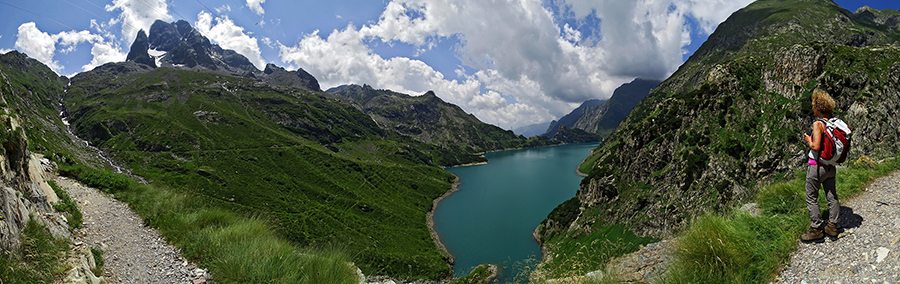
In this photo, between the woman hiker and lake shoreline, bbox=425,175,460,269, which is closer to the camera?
the woman hiker

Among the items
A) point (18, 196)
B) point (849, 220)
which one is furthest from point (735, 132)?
point (18, 196)

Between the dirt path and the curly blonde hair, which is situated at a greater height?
the curly blonde hair

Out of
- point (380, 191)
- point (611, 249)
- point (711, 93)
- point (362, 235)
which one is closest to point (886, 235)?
point (611, 249)

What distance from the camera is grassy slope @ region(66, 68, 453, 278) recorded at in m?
85.4

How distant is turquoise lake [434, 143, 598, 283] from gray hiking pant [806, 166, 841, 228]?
36404mm

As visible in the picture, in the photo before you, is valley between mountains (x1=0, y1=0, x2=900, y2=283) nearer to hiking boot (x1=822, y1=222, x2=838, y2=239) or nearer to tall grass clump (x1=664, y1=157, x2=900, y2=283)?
tall grass clump (x1=664, y1=157, x2=900, y2=283)

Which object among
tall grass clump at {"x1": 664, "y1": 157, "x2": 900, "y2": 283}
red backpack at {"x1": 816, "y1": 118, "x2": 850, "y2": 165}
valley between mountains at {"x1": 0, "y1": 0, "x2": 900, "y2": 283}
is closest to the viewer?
tall grass clump at {"x1": 664, "y1": 157, "x2": 900, "y2": 283}

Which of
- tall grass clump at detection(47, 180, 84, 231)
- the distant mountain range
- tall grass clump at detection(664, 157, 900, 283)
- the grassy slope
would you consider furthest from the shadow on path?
the grassy slope

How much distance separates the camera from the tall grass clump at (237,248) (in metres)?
6.89

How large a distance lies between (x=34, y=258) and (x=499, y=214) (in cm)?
10157

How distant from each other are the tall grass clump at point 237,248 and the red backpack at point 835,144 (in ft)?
31.2

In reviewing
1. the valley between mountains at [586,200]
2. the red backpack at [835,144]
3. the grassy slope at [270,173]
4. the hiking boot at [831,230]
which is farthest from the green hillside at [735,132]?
the grassy slope at [270,173]

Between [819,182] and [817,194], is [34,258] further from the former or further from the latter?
[819,182]

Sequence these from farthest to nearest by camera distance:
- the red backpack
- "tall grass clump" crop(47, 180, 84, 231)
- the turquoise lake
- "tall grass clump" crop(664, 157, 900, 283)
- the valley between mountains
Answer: the turquoise lake, "tall grass clump" crop(47, 180, 84, 231), the valley between mountains, the red backpack, "tall grass clump" crop(664, 157, 900, 283)
